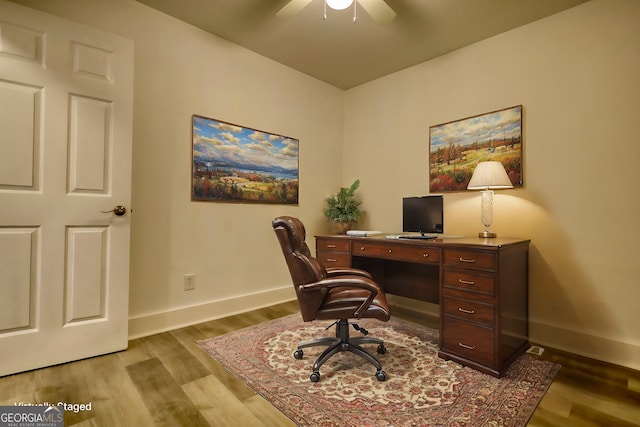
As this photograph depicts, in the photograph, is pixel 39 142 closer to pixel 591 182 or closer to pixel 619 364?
pixel 591 182

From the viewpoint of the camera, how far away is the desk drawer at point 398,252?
2219 mm

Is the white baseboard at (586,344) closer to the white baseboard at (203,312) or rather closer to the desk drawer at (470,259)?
the desk drawer at (470,259)

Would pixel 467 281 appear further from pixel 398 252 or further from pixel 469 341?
pixel 398 252

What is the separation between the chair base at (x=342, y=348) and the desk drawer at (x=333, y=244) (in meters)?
0.88

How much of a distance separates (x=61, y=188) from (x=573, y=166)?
3.69 meters

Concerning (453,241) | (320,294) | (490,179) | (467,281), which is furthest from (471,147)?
(320,294)

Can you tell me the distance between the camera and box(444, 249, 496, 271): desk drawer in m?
1.92

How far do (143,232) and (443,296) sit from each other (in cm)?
241

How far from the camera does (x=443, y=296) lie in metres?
2.15

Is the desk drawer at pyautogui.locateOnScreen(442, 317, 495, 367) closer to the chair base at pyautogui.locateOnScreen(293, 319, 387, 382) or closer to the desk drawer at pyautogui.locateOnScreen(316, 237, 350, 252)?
the chair base at pyautogui.locateOnScreen(293, 319, 387, 382)

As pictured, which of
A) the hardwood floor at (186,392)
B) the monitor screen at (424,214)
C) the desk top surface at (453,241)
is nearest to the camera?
the hardwood floor at (186,392)

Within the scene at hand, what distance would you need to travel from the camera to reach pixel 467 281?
79.7 inches

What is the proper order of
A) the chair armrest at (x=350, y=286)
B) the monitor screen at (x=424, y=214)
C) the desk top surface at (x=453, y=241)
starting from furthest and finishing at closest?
the monitor screen at (x=424, y=214)
the desk top surface at (x=453, y=241)
the chair armrest at (x=350, y=286)

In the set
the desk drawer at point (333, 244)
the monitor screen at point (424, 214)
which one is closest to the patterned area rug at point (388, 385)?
the desk drawer at point (333, 244)
